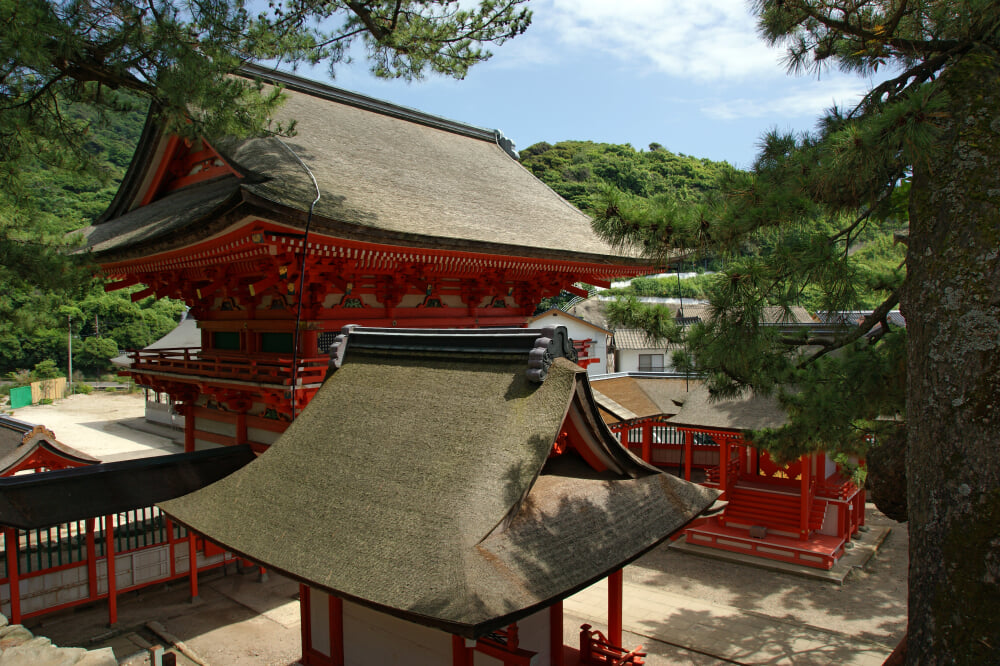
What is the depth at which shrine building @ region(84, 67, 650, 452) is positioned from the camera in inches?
306

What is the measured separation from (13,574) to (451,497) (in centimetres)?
629

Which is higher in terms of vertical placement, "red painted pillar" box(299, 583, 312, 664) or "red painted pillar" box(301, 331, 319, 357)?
"red painted pillar" box(301, 331, 319, 357)

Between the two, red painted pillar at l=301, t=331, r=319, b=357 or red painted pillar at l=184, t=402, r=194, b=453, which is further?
red painted pillar at l=184, t=402, r=194, b=453

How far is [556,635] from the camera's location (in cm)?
536

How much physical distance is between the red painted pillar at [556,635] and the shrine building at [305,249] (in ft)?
14.4

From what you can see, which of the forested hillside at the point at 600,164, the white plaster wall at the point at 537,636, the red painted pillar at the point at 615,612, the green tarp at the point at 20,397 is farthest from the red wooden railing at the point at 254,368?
the forested hillside at the point at 600,164

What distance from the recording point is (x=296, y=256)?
25.7ft

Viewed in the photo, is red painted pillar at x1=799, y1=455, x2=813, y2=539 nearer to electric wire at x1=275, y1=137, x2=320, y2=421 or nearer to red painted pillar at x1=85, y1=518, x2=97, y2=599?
electric wire at x1=275, y1=137, x2=320, y2=421

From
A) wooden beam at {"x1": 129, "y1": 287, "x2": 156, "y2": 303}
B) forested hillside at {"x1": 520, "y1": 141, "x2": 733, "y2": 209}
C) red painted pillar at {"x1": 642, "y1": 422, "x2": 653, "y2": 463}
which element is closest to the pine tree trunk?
red painted pillar at {"x1": 642, "y1": 422, "x2": 653, "y2": 463}

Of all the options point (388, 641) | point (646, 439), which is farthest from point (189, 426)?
point (646, 439)

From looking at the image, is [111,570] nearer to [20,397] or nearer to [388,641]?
[388,641]

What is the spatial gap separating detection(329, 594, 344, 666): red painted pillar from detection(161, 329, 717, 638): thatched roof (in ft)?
4.49

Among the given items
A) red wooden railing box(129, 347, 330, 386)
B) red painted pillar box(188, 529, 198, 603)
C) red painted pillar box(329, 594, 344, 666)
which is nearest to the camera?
red painted pillar box(329, 594, 344, 666)

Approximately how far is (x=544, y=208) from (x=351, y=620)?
9.56m
